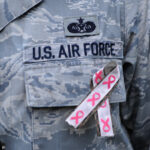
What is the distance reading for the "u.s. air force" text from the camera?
88 cm

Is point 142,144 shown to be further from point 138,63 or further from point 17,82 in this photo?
→ point 17,82

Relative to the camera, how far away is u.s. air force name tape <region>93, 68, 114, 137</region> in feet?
2.71

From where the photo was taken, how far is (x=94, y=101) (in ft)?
2.69

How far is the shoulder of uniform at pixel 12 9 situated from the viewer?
2.94 feet

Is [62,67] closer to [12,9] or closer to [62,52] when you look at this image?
[62,52]

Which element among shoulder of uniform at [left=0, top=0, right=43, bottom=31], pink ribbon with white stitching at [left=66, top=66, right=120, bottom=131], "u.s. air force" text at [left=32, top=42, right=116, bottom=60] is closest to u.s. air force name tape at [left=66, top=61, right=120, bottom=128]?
pink ribbon with white stitching at [left=66, top=66, right=120, bottom=131]

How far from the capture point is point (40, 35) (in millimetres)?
891

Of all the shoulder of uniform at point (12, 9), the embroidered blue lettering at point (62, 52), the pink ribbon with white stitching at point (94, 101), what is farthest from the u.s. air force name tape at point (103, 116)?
the shoulder of uniform at point (12, 9)

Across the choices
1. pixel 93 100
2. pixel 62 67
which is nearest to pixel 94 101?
pixel 93 100

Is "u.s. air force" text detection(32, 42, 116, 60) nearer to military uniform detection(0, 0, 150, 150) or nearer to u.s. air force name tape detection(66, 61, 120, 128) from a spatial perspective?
military uniform detection(0, 0, 150, 150)

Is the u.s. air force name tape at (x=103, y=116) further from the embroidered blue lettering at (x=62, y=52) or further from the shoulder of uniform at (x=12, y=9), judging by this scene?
the shoulder of uniform at (x=12, y=9)

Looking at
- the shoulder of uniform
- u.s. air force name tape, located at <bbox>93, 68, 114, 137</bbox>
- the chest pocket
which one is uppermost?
the shoulder of uniform

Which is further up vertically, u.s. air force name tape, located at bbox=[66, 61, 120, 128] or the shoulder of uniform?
the shoulder of uniform

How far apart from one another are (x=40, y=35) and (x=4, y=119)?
11.7 inches
